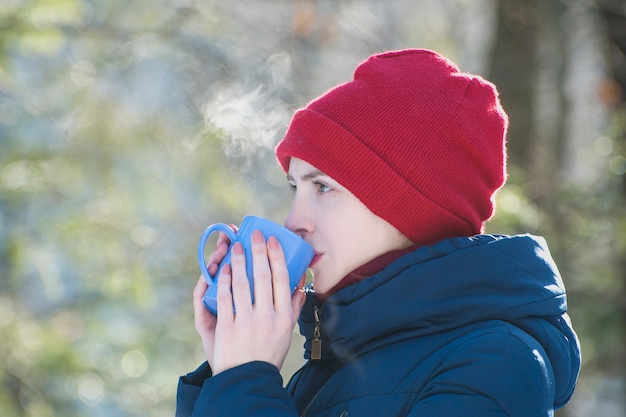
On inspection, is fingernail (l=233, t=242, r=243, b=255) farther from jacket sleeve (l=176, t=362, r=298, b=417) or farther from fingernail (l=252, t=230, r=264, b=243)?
jacket sleeve (l=176, t=362, r=298, b=417)

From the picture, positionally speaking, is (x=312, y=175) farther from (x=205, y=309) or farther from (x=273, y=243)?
(x=205, y=309)

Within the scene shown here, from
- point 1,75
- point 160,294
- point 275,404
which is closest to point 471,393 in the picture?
point 275,404

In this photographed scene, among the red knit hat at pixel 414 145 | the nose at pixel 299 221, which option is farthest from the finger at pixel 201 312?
the red knit hat at pixel 414 145

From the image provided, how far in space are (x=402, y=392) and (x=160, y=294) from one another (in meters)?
4.15

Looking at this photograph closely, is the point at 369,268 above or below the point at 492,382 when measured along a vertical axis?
above

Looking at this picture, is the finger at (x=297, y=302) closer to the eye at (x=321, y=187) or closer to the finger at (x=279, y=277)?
the finger at (x=279, y=277)

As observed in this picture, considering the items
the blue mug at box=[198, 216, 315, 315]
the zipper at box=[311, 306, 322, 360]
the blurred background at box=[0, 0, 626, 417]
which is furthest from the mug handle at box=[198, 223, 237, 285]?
the blurred background at box=[0, 0, 626, 417]

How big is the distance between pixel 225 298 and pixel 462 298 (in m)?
0.42

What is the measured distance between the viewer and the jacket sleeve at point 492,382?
4.03 feet

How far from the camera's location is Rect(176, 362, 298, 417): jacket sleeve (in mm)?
1323

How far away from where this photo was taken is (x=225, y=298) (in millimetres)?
1483

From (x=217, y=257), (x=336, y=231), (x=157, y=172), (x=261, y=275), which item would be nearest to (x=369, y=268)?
(x=336, y=231)

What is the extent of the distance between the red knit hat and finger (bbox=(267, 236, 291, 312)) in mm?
175

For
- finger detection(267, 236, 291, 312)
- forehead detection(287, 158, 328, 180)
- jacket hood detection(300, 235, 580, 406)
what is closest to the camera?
jacket hood detection(300, 235, 580, 406)
